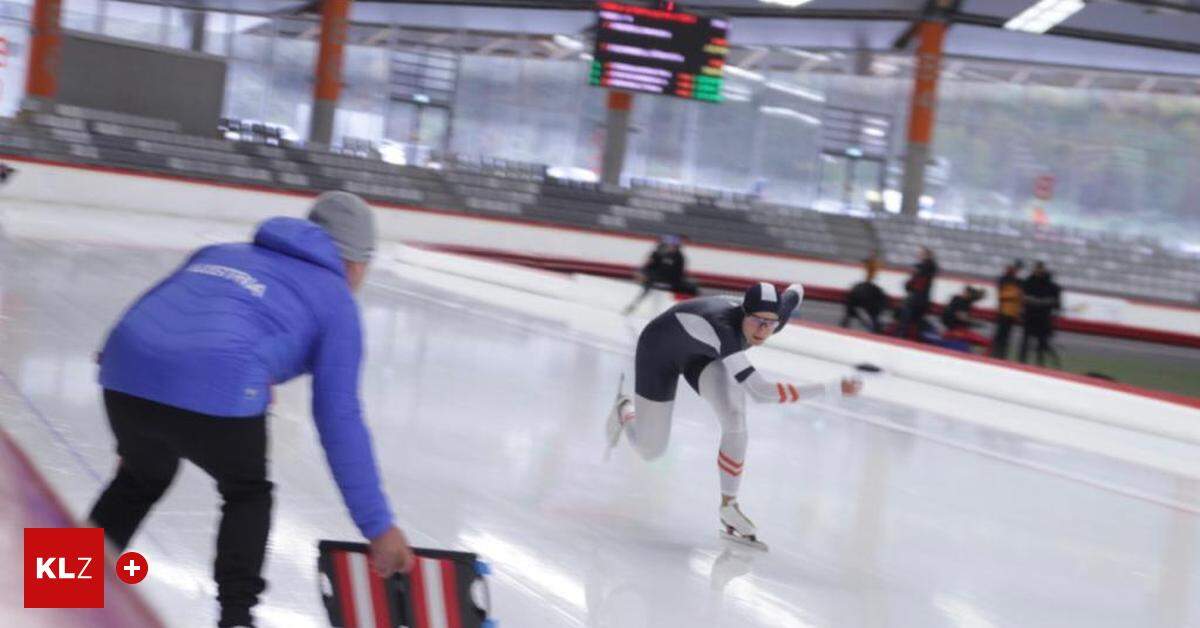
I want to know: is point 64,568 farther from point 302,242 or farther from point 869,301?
point 869,301

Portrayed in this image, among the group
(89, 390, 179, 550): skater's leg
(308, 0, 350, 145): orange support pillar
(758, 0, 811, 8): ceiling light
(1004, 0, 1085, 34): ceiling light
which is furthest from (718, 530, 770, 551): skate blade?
(758, 0, 811, 8): ceiling light

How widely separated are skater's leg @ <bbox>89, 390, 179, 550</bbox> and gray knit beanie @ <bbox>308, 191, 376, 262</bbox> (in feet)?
1.57

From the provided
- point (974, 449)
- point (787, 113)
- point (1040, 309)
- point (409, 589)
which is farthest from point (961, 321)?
point (787, 113)

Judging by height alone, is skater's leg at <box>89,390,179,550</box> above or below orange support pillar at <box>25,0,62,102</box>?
below

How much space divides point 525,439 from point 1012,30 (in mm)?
28190

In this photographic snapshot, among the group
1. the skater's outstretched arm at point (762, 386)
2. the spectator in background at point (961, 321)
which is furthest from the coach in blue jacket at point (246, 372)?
the spectator in background at point (961, 321)

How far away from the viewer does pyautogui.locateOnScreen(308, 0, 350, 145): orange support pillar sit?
31297 millimetres

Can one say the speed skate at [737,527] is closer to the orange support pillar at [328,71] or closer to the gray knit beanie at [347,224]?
the gray knit beanie at [347,224]

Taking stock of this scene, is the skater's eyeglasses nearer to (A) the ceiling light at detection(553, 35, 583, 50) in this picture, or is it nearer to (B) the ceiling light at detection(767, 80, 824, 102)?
(B) the ceiling light at detection(767, 80, 824, 102)

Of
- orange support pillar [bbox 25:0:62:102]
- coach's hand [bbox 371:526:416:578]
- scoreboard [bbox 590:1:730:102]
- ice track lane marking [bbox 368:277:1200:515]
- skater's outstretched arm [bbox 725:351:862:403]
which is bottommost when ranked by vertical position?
ice track lane marking [bbox 368:277:1200:515]

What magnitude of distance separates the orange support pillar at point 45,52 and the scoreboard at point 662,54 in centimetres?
1115

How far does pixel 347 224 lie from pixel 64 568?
1134mm

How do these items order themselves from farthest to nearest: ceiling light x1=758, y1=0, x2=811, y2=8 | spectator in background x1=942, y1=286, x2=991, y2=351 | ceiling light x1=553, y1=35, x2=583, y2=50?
ceiling light x1=553, y1=35, x2=583, y2=50 < ceiling light x1=758, y1=0, x2=811, y2=8 < spectator in background x1=942, y1=286, x2=991, y2=351

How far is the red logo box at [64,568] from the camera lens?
1622 millimetres
